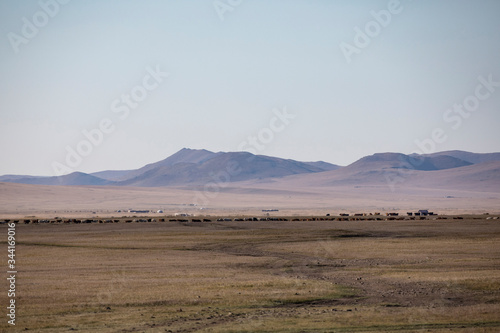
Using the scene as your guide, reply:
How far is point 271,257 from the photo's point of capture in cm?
3325

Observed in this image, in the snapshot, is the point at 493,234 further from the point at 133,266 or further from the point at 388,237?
the point at 133,266

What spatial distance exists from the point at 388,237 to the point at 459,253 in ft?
38.8

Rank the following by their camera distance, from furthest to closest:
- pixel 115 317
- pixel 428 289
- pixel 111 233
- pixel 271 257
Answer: pixel 111 233, pixel 271 257, pixel 428 289, pixel 115 317

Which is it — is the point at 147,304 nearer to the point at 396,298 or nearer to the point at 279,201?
the point at 396,298

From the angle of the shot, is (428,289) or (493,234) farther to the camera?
(493,234)

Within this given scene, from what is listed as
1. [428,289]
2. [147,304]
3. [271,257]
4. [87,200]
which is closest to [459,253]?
[271,257]

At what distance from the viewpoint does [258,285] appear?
23.0 m

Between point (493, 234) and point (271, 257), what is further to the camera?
point (493, 234)

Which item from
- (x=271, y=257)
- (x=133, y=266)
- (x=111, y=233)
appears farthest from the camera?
(x=111, y=233)

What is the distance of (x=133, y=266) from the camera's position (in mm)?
28969

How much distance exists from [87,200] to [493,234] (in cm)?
12768

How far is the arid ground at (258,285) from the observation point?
17094 mm

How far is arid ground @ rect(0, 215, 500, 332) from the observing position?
1709 centimetres

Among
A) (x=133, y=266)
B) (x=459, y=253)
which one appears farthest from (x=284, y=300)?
(x=459, y=253)
